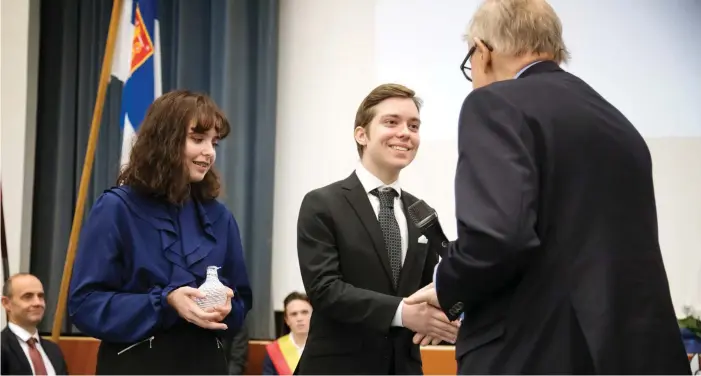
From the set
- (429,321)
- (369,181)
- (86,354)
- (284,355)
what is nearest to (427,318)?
(429,321)

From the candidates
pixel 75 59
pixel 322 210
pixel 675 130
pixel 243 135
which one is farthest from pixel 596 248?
pixel 75 59

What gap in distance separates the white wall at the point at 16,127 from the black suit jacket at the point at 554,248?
478 cm

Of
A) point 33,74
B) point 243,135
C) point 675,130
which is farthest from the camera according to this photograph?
point 33,74

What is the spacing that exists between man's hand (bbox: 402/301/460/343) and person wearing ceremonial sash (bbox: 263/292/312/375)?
2.78 meters

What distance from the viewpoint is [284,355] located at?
4758mm

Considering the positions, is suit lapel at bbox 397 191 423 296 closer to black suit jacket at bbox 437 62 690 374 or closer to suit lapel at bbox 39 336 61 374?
black suit jacket at bbox 437 62 690 374

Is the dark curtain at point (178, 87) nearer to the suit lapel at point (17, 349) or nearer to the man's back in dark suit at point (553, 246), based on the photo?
the suit lapel at point (17, 349)

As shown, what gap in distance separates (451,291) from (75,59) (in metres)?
5.02

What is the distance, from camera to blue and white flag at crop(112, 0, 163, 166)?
16.0 feet

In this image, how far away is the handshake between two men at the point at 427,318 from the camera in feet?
6.29

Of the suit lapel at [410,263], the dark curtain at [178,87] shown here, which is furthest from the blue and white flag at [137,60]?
the suit lapel at [410,263]

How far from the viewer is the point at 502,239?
4.55 ft

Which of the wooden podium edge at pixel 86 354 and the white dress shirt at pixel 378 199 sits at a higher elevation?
the white dress shirt at pixel 378 199

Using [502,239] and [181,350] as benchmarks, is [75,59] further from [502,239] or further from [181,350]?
[502,239]
